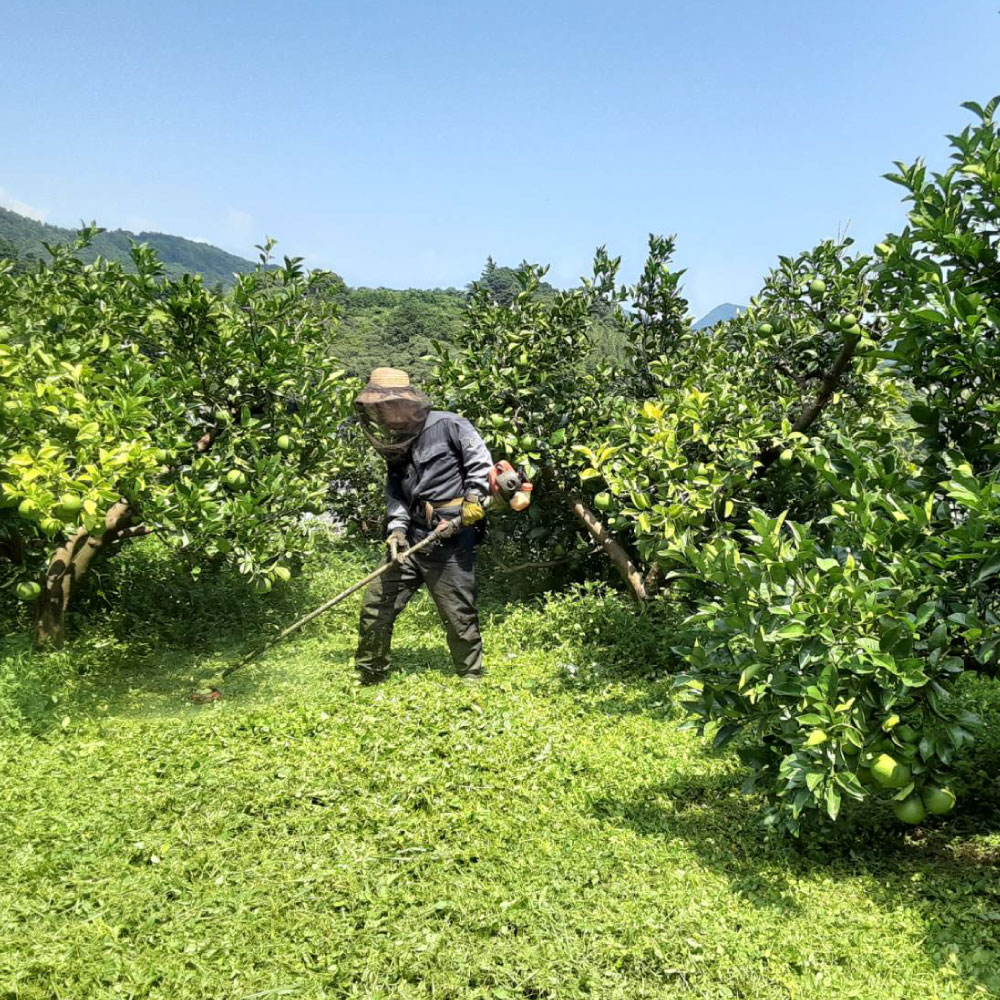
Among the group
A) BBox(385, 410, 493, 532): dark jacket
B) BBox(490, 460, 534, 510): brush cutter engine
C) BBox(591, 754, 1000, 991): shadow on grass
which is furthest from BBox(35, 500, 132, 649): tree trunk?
BBox(591, 754, 1000, 991): shadow on grass

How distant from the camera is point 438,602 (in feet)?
21.4

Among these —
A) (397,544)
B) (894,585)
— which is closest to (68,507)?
(397,544)

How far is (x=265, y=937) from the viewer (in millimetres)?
3344

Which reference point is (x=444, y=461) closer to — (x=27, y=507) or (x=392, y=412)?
(x=392, y=412)

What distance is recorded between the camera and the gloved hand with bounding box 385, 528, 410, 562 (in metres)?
6.42

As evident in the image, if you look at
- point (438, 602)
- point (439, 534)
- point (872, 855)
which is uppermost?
point (439, 534)

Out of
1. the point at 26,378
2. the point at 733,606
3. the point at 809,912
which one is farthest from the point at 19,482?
the point at 809,912

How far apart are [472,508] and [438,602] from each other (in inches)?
34.5

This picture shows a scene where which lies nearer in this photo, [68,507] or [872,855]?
[872,855]

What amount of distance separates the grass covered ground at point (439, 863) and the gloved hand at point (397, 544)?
105 centimetres

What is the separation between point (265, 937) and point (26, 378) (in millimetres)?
3921

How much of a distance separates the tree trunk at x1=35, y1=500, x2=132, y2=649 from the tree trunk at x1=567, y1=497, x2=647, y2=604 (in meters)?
4.25

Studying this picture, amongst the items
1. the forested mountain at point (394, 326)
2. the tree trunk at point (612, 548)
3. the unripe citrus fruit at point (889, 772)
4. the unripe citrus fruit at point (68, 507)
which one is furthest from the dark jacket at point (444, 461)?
the forested mountain at point (394, 326)

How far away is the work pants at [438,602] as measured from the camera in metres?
6.47
